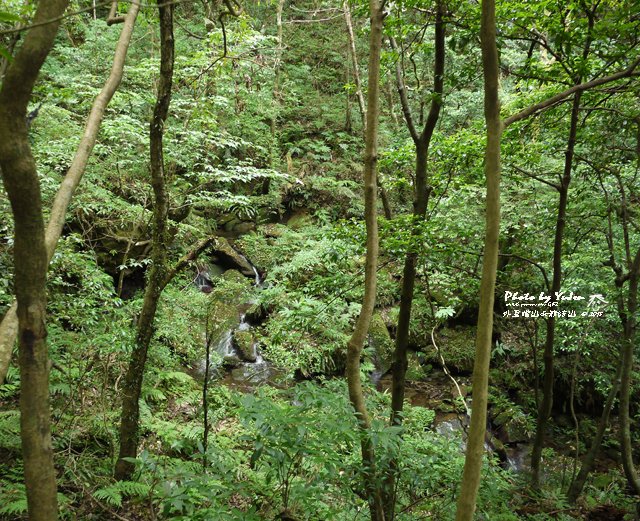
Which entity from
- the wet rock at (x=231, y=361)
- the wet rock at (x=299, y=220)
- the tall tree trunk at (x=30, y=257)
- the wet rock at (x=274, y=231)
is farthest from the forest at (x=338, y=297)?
the wet rock at (x=299, y=220)

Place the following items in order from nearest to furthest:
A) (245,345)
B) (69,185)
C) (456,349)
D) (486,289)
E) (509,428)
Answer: (486,289) → (69,185) → (509,428) → (245,345) → (456,349)

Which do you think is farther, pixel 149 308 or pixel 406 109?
pixel 406 109

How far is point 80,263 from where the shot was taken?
18.1ft

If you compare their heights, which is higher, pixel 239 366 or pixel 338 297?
pixel 338 297

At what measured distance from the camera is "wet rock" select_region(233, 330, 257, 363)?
10398 millimetres

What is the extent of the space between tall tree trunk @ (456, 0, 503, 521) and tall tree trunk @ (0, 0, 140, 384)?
2198 mm

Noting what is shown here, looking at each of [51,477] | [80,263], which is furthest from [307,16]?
[51,477]

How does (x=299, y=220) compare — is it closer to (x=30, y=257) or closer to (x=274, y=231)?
(x=274, y=231)

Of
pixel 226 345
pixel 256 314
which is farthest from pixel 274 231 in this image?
pixel 226 345

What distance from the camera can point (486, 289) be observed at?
237cm

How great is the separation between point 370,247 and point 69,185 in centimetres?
223

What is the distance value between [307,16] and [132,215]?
18.2m

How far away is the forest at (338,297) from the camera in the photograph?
2.42 m

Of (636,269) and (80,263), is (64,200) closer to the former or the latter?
(80,263)
